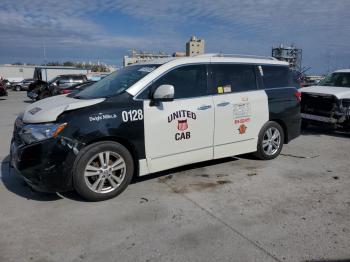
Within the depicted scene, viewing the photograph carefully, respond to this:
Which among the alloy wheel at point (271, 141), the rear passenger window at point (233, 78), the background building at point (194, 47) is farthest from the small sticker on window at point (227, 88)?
the background building at point (194, 47)

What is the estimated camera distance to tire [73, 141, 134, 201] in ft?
13.6

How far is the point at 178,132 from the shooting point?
485 centimetres

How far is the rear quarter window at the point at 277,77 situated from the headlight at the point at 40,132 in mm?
3778

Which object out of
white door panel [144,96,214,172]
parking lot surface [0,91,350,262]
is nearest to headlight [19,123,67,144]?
parking lot surface [0,91,350,262]

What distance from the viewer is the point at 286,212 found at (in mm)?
4066

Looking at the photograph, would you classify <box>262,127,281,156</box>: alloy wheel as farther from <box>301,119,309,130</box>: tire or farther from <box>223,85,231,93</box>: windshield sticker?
<box>301,119,309,130</box>: tire

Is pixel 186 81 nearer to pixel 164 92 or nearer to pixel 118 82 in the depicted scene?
pixel 164 92

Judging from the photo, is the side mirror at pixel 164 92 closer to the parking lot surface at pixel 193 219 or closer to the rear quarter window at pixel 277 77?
the parking lot surface at pixel 193 219

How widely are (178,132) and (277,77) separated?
2.66m

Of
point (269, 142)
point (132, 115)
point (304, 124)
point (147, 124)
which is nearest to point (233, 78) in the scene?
point (269, 142)

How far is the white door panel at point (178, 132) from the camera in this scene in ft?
15.2

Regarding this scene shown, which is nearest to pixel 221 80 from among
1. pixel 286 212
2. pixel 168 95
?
pixel 168 95

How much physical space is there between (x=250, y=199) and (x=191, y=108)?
1.54 m

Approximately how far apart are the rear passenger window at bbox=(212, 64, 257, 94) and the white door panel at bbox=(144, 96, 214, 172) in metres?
0.36
